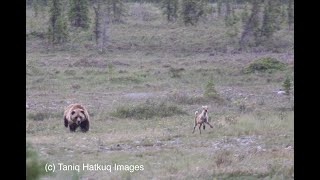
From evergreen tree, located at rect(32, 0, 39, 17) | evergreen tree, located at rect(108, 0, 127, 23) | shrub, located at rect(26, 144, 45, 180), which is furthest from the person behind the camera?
evergreen tree, located at rect(108, 0, 127, 23)

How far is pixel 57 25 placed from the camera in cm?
4256

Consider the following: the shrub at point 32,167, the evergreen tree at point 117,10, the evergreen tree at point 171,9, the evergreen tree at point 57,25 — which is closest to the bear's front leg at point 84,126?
the shrub at point 32,167

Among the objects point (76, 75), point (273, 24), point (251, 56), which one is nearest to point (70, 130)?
point (76, 75)

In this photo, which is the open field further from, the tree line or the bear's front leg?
the tree line

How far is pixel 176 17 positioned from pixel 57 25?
45.4 feet

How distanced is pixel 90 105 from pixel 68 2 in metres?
30.4

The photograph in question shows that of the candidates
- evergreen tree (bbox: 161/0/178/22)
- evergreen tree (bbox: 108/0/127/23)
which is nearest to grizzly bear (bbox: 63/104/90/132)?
evergreen tree (bbox: 161/0/178/22)

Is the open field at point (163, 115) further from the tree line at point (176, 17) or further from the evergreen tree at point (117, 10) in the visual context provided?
the evergreen tree at point (117, 10)

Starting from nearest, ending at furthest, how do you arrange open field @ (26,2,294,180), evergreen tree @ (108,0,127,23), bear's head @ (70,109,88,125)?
open field @ (26,2,294,180) → bear's head @ (70,109,88,125) → evergreen tree @ (108,0,127,23)

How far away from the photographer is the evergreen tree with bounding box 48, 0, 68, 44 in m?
42.2

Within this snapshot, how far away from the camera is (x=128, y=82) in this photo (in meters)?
24.3

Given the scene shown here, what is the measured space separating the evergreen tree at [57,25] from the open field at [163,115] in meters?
3.84
